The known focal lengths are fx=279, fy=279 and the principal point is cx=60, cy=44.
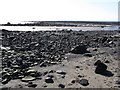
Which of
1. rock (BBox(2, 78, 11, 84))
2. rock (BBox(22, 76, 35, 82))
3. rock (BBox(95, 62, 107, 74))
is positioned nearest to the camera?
rock (BBox(2, 78, 11, 84))

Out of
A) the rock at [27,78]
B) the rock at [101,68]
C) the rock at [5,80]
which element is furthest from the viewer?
the rock at [101,68]

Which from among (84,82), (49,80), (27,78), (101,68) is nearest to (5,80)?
(27,78)

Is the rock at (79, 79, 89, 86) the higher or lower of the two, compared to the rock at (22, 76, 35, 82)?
lower

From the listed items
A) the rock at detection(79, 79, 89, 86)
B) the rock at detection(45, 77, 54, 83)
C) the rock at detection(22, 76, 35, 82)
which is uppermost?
the rock at detection(22, 76, 35, 82)

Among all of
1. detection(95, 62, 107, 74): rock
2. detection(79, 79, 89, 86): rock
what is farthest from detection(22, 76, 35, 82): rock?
detection(95, 62, 107, 74): rock

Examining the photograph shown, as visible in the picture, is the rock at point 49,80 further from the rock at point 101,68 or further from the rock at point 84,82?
the rock at point 101,68

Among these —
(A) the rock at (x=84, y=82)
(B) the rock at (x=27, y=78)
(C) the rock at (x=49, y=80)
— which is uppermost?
(B) the rock at (x=27, y=78)

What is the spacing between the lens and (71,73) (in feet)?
48.3

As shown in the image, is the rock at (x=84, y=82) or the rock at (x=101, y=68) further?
the rock at (x=101, y=68)

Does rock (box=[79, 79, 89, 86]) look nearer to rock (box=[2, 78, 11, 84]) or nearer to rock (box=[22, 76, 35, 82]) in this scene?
rock (box=[22, 76, 35, 82])

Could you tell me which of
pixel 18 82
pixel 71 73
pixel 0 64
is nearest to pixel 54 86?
pixel 18 82

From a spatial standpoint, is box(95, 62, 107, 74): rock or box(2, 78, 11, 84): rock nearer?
box(2, 78, 11, 84): rock

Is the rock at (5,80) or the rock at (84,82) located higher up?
the rock at (5,80)

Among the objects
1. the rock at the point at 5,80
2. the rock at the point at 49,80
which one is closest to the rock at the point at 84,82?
the rock at the point at 49,80
